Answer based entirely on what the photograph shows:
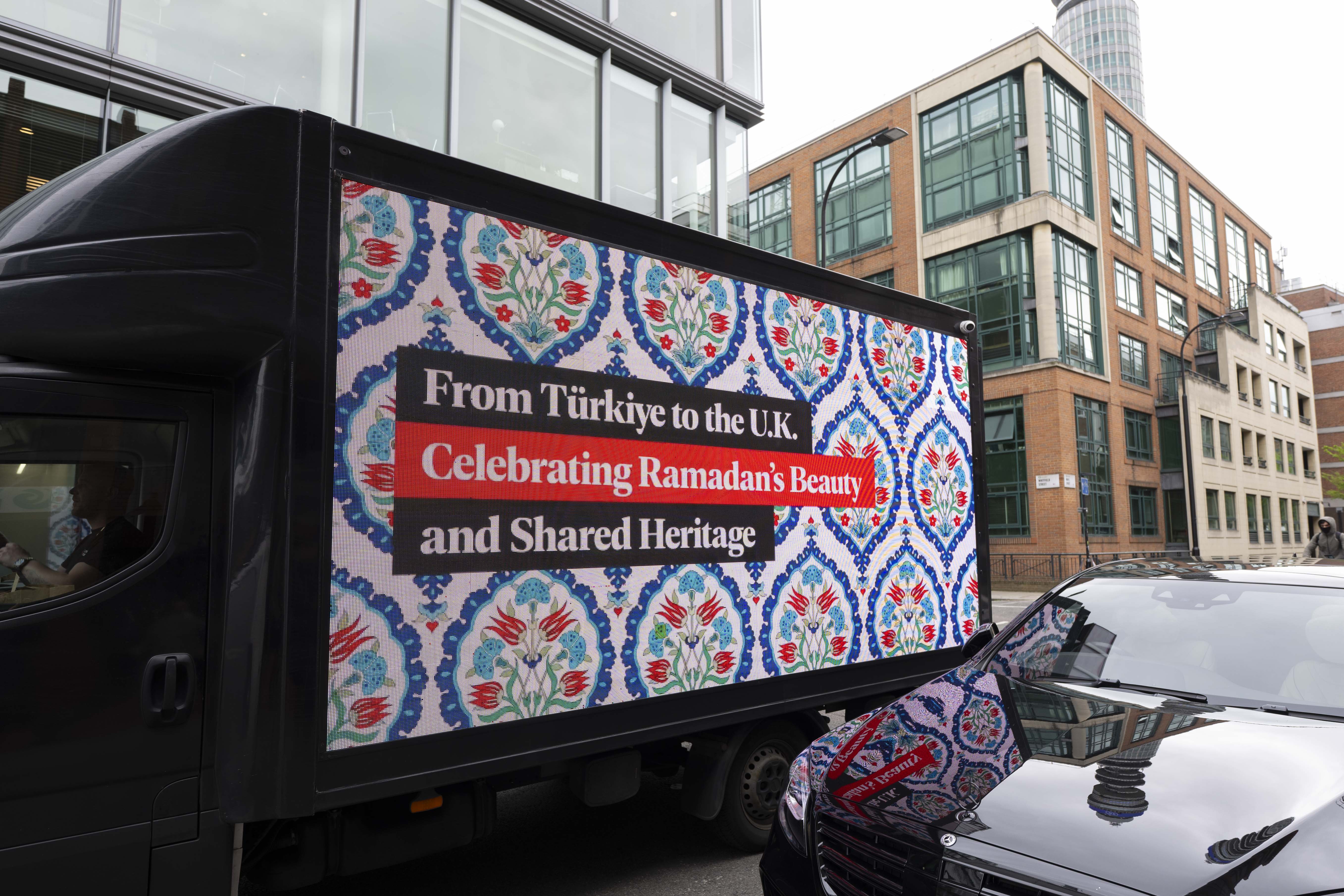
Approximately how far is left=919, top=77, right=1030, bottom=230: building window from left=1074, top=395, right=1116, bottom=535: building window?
8166 millimetres

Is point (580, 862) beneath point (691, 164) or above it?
beneath

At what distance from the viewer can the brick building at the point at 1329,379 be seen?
2489 inches

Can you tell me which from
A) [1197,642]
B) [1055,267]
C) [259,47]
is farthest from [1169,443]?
[1197,642]

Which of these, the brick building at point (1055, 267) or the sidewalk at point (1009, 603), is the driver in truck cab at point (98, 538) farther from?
the brick building at point (1055, 267)

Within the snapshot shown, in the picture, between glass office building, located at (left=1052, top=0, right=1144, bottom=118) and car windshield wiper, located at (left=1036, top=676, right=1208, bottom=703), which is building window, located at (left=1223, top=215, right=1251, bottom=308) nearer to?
car windshield wiper, located at (left=1036, top=676, right=1208, bottom=703)

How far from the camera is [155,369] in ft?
10.5

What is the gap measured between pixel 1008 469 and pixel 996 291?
6.50 meters

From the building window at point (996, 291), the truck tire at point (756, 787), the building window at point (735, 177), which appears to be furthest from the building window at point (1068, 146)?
the truck tire at point (756, 787)

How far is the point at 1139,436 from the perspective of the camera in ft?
113

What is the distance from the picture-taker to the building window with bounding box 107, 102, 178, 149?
355 inches

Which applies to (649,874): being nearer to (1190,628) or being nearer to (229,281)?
(1190,628)

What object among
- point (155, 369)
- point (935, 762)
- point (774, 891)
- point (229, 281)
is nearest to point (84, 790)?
point (155, 369)

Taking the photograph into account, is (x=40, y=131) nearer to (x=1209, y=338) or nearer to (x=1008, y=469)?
(x=1008, y=469)

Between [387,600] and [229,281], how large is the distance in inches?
53.3
